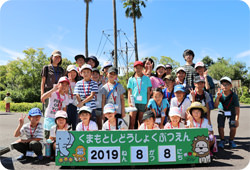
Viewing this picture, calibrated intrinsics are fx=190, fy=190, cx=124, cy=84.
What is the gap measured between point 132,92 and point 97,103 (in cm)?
94

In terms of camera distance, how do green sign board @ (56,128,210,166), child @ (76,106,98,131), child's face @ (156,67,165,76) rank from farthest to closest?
child's face @ (156,67,165,76) < child @ (76,106,98,131) < green sign board @ (56,128,210,166)

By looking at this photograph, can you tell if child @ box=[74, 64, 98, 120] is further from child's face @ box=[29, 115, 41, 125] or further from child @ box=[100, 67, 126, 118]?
child's face @ box=[29, 115, 41, 125]

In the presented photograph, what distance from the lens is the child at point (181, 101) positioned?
175 inches

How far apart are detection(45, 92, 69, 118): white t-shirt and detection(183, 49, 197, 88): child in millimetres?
3248

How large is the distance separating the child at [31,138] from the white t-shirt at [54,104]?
0.25 m

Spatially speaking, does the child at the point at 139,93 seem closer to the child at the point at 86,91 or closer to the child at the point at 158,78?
the child at the point at 158,78

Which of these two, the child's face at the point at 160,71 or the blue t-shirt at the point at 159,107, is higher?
the child's face at the point at 160,71

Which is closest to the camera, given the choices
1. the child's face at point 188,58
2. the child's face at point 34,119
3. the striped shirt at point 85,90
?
the child's face at point 34,119

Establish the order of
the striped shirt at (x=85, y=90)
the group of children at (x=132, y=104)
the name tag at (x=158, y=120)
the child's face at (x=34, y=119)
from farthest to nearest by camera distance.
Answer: the striped shirt at (x=85, y=90)
the name tag at (x=158, y=120)
the child's face at (x=34, y=119)
the group of children at (x=132, y=104)

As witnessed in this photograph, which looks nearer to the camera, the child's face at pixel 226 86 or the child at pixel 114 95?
the child at pixel 114 95

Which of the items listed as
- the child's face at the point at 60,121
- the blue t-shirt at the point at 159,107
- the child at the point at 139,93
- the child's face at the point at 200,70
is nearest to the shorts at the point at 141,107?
the child at the point at 139,93

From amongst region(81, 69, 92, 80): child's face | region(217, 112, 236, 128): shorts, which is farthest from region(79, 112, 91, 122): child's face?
region(217, 112, 236, 128): shorts

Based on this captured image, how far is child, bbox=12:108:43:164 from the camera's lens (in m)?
4.03

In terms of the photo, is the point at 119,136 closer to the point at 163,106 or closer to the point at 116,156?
the point at 116,156
